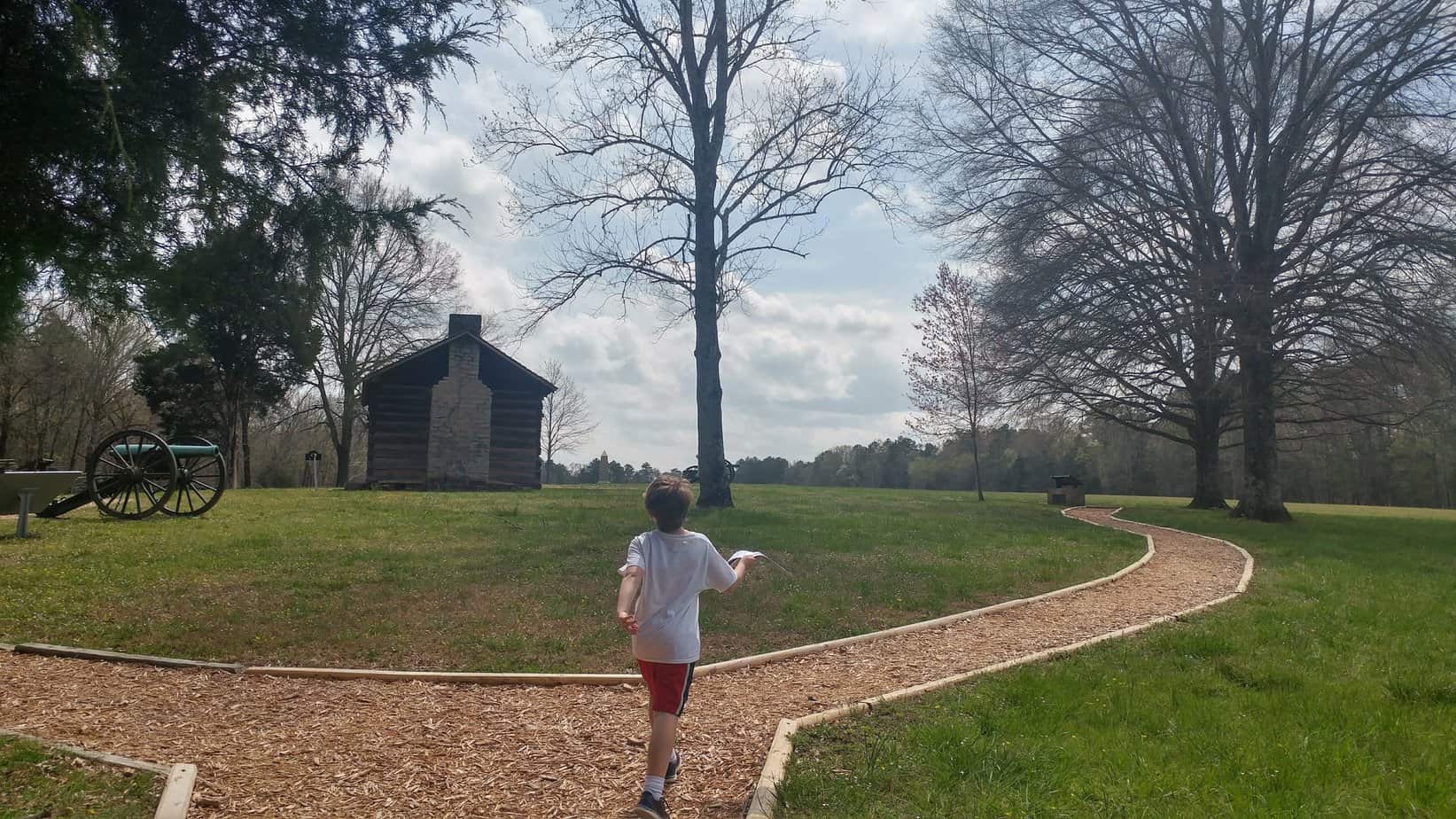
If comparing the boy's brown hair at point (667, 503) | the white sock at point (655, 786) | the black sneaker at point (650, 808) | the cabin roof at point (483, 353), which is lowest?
the black sneaker at point (650, 808)

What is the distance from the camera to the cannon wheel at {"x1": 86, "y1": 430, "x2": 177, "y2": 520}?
1412 centimetres

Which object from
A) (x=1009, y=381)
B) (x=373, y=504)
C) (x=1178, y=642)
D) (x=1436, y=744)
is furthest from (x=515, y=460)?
(x=1436, y=744)

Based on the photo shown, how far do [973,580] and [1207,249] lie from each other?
14.9 m

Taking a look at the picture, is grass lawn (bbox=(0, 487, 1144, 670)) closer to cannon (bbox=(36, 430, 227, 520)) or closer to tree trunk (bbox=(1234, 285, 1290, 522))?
cannon (bbox=(36, 430, 227, 520))

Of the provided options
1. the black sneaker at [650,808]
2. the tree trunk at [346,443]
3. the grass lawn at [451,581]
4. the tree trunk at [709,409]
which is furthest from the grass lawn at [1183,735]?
the tree trunk at [346,443]

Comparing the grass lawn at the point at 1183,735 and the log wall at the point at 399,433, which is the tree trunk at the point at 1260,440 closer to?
the grass lawn at the point at 1183,735

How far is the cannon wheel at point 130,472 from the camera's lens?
1412 centimetres

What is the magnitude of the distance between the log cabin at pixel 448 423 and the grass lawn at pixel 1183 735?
82.3ft

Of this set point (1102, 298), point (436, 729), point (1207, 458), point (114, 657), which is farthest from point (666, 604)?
point (1207, 458)

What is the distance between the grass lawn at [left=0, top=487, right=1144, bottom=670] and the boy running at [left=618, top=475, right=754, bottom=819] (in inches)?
110

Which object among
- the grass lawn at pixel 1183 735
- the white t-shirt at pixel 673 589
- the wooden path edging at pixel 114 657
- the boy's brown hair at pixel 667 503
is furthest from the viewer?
the wooden path edging at pixel 114 657

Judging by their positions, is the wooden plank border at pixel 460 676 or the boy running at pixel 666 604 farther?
the wooden plank border at pixel 460 676

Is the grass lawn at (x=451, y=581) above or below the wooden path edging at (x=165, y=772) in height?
above

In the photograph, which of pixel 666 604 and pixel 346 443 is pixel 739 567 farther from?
pixel 346 443
